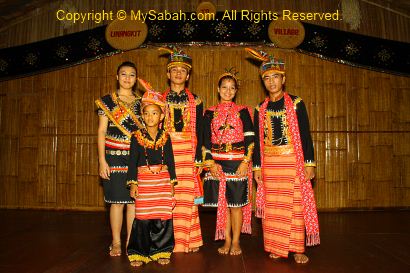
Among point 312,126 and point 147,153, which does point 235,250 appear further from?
point 312,126

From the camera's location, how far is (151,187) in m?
2.52

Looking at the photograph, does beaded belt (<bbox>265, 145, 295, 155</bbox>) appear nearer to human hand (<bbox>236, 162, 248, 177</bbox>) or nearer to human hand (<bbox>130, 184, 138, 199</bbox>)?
human hand (<bbox>236, 162, 248, 177</bbox>)

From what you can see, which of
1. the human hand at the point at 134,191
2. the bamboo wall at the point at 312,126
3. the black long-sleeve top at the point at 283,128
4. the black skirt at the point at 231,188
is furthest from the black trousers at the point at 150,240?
the bamboo wall at the point at 312,126

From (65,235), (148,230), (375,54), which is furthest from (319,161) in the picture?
(65,235)

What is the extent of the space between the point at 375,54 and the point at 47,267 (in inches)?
201

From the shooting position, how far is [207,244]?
314 cm

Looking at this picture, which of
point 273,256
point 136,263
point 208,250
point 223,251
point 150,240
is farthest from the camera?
point 208,250

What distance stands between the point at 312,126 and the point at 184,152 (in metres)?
2.84

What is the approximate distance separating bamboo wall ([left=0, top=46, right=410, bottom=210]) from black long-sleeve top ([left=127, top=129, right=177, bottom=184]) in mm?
2518

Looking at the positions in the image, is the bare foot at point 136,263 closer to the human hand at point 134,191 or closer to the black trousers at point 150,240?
the black trousers at point 150,240

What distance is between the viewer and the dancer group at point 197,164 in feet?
8.36

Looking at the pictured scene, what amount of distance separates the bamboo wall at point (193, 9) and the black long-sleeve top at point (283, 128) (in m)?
2.84

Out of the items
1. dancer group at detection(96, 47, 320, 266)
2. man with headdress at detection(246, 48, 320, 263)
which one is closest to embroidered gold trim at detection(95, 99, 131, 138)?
dancer group at detection(96, 47, 320, 266)

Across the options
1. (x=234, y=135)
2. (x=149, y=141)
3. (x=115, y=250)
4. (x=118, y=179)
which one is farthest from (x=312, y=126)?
(x=115, y=250)
